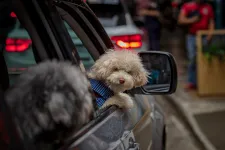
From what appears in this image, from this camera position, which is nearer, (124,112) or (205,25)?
(124,112)

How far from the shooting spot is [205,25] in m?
9.41

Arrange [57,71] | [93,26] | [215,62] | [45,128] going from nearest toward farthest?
[45,128] < [57,71] < [93,26] < [215,62]

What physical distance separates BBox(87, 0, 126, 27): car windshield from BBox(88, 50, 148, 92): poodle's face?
5981mm

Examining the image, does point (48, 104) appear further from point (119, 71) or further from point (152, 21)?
point (152, 21)

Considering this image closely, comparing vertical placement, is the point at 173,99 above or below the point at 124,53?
below

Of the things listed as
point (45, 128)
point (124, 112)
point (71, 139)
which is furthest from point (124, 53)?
point (45, 128)

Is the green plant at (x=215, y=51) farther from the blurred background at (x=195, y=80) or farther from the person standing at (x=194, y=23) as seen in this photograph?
the person standing at (x=194, y=23)

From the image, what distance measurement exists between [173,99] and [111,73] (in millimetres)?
6114

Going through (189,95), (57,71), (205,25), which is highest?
(57,71)

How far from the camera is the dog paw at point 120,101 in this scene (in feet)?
8.05

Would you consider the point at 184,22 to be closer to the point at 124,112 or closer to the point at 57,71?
the point at 124,112

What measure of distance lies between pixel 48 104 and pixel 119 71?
938 millimetres

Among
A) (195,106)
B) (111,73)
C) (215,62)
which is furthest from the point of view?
(215,62)

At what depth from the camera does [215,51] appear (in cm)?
839
